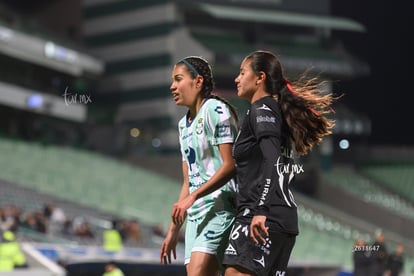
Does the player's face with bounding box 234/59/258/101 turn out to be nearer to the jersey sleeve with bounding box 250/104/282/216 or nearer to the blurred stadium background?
the jersey sleeve with bounding box 250/104/282/216

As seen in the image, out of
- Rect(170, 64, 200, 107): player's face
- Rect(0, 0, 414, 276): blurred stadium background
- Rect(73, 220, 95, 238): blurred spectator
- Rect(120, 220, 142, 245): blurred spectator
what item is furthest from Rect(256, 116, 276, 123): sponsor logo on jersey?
Rect(0, 0, 414, 276): blurred stadium background

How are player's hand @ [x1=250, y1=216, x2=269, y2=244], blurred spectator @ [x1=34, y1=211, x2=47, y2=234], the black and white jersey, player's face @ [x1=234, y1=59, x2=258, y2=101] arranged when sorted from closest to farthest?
1. player's hand @ [x1=250, y1=216, x2=269, y2=244]
2. the black and white jersey
3. player's face @ [x1=234, y1=59, x2=258, y2=101]
4. blurred spectator @ [x1=34, y1=211, x2=47, y2=234]

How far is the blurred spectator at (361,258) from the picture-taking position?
29.0 ft

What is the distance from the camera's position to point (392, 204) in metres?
45.6

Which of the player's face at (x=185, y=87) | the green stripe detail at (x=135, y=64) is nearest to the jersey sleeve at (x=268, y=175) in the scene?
the player's face at (x=185, y=87)

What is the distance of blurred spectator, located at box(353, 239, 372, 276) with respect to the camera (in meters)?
8.84

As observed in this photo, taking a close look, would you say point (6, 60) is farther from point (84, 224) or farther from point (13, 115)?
point (84, 224)

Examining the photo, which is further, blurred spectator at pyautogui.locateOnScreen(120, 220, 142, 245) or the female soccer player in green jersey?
blurred spectator at pyautogui.locateOnScreen(120, 220, 142, 245)

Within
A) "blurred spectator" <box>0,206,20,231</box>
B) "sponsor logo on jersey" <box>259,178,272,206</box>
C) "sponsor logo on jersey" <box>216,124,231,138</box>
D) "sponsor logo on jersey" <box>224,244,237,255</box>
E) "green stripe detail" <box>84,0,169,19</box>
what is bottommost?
"blurred spectator" <box>0,206,20,231</box>

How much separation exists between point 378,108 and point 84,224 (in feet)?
78.0

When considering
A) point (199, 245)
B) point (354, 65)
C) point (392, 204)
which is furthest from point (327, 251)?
point (199, 245)

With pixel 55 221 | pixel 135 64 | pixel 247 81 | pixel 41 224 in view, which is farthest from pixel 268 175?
pixel 135 64

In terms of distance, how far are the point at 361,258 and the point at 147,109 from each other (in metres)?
38.1

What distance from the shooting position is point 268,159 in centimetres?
612
